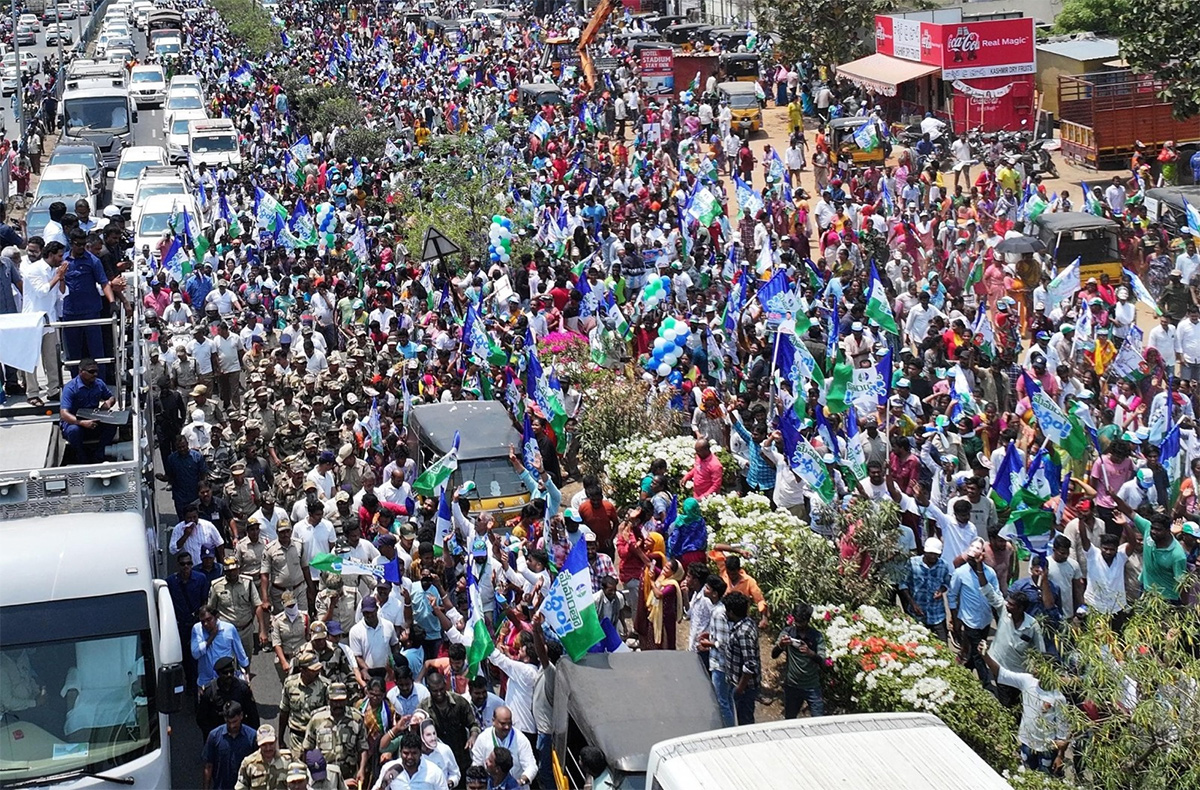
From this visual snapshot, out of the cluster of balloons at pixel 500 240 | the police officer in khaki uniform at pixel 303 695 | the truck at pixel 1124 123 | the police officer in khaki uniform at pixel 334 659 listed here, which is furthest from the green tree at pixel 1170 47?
the police officer in khaki uniform at pixel 303 695

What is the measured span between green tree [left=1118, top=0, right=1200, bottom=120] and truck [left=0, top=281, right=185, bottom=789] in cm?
2380

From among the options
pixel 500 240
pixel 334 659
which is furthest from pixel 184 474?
pixel 500 240

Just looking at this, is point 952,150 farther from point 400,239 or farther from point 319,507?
point 319,507

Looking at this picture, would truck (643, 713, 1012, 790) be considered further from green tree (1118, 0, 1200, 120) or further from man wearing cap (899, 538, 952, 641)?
green tree (1118, 0, 1200, 120)

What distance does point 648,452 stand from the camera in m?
14.5

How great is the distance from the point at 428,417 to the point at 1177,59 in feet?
63.4

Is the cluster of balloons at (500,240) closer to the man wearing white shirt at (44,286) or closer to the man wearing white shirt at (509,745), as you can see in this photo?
the man wearing white shirt at (44,286)

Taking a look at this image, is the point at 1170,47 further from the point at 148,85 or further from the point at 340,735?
the point at 148,85

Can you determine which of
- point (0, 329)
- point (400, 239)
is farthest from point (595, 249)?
point (0, 329)

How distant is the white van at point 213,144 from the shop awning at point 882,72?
43.8ft

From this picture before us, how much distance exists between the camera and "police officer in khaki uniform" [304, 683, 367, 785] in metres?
9.68

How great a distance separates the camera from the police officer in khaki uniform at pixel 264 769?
9219 millimetres

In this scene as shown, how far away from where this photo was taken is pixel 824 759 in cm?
737

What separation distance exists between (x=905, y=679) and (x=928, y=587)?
1354 millimetres
